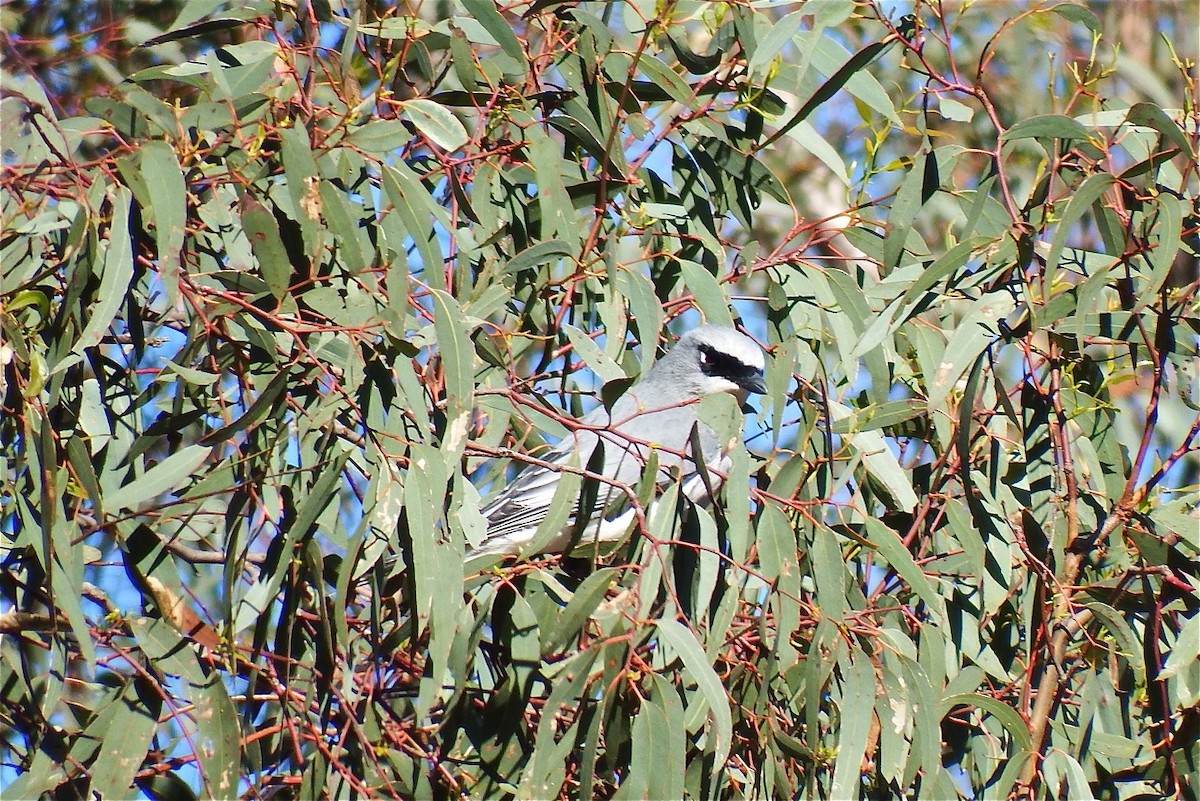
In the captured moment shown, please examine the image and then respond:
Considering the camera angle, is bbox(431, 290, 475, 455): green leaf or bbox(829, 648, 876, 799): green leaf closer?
bbox(431, 290, 475, 455): green leaf

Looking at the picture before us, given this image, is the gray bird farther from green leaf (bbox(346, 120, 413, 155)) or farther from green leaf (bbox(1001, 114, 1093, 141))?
green leaf (bbox(1001, 114, 1093, 141))

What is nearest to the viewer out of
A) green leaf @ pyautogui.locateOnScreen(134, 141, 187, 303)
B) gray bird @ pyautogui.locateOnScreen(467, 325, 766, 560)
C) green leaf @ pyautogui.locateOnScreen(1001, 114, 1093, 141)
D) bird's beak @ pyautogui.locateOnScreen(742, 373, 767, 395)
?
green leaf @ pyautogui.locateOnScreen(134, 141, 187, 303)

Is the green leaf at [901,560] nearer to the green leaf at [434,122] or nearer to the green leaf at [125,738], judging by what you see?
the green leaf at [434,122]

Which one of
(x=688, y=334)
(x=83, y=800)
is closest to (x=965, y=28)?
(x=688, y=334)

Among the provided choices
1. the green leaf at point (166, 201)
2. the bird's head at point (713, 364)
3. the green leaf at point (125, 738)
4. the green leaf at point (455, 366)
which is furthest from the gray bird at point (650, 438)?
the green leaf at point (166, 201)

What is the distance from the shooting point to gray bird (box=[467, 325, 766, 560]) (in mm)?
3418

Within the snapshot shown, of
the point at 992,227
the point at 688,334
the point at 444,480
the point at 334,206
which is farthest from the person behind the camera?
the point at 688,334

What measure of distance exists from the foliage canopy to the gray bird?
1.34ft

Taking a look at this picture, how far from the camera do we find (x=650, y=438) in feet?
13.6

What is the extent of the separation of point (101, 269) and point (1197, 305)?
2.10m

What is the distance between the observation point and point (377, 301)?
227 cm

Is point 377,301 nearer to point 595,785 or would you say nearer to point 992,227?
point 595,785

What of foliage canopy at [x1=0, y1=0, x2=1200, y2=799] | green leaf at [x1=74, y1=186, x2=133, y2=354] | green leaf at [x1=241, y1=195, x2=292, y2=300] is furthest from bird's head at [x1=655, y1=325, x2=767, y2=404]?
green leaf at [x1=74, y1=186, x2=133, y2=354]

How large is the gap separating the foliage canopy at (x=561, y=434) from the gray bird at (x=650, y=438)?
0.41 m
